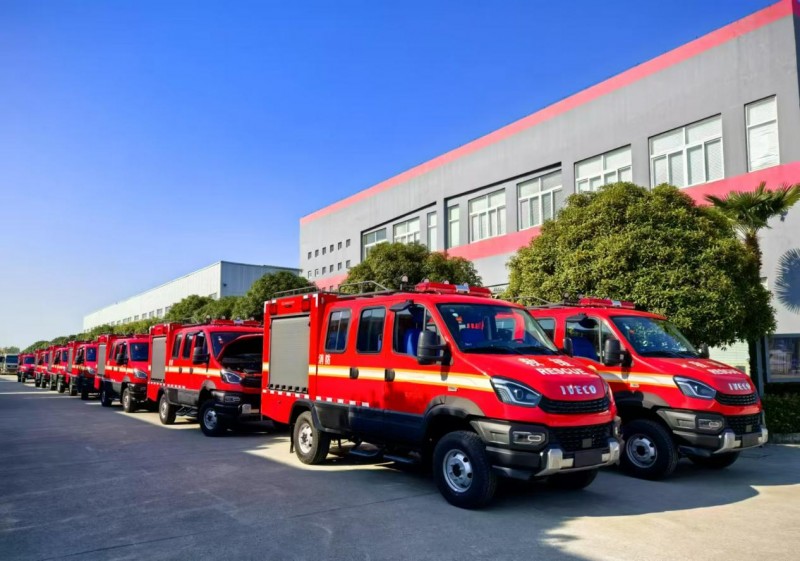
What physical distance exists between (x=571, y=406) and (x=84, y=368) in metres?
24.2

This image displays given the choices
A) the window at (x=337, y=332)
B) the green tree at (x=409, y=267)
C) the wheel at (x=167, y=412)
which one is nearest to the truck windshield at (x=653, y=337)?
the window at (x=337, y=332)

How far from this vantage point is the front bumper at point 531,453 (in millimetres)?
6223

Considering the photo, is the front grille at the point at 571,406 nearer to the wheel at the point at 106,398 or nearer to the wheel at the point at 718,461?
the wheel at the point at 718,461

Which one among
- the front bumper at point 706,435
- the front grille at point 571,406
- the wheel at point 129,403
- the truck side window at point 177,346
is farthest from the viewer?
the wheel at point 129,403

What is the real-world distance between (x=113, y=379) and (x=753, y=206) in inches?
772

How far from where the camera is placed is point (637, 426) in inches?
345

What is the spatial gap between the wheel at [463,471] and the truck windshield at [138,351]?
14430mm

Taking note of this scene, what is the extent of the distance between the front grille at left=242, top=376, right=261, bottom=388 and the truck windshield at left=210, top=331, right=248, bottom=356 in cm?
102

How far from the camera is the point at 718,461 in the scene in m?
9.22

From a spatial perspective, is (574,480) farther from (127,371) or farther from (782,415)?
(127,371)

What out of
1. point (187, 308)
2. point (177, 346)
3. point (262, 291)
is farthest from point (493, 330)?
point (187, 308)

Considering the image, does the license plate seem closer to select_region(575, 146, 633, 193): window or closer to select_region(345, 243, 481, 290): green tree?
select_region(345, 243, 481, 290): green tree

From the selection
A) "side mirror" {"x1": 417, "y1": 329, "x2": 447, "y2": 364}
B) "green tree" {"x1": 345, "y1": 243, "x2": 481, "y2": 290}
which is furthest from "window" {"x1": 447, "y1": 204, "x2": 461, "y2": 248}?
"side mirror" {"x1": 417, "y1": 329, "x2": 447, "y2": 364}

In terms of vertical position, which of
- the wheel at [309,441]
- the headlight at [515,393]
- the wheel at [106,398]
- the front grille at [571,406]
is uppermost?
the headlight at [515,393]
